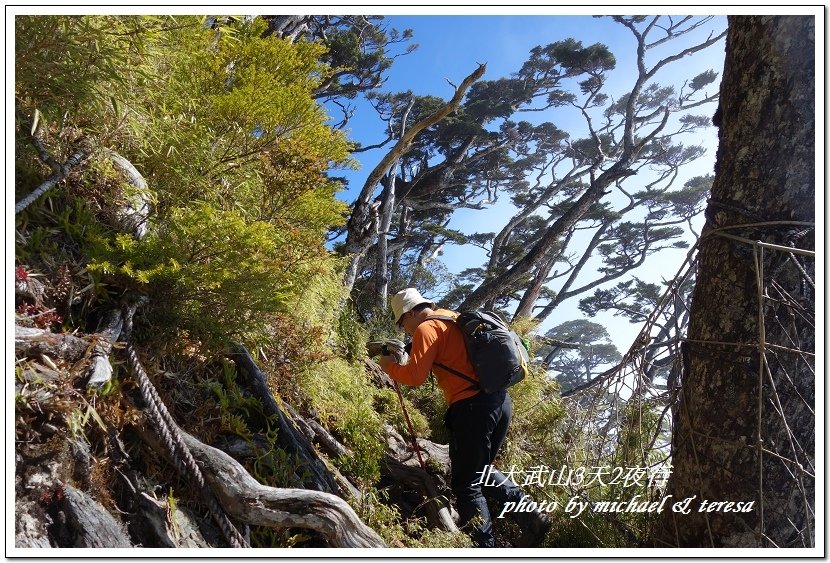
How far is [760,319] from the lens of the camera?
248 cm

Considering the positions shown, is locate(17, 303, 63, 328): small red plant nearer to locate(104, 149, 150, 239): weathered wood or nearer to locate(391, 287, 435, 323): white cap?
locate(104, 149, 150, 239): weathered wood

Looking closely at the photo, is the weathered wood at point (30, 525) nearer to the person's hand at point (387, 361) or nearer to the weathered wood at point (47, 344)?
the weathered wood at point (47, 344)

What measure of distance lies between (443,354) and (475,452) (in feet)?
2.35

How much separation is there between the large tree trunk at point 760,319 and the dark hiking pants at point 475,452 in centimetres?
130

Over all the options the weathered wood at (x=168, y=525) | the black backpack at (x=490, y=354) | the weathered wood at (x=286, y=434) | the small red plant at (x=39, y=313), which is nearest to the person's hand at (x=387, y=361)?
the black backpack at (x=490, y=354)

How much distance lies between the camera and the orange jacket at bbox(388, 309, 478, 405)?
366 cm

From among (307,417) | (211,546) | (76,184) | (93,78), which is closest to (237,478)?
(211,546)

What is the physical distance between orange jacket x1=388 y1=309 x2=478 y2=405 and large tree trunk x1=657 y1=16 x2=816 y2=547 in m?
1.48

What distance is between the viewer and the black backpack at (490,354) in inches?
143

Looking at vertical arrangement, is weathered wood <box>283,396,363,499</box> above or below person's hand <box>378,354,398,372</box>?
below

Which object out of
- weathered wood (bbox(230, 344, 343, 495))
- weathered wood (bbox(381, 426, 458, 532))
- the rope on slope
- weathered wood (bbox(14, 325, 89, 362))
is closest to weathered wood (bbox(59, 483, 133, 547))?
the rope on slope

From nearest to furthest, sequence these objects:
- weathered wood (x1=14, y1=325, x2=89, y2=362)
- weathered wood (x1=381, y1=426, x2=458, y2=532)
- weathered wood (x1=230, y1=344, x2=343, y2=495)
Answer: weathered wood (x1=14, y1=325, x2=89, y2=362) < weathered wood (x1=230, y1=344, x2=343, y2=495) < weathered wood (x1=381, y1=426, x2=458, y2=532)

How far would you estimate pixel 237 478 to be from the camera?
2.68 meters

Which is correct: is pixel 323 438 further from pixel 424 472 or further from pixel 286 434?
pixel 424 472
